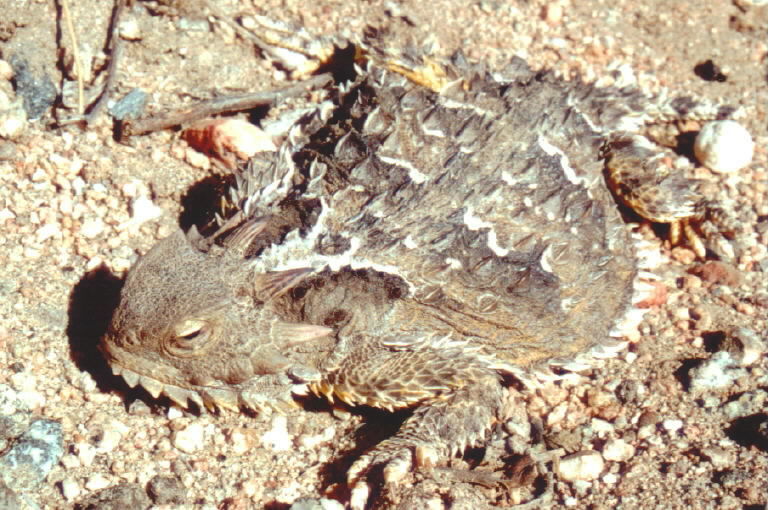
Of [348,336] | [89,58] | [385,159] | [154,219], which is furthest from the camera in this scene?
[89,58]

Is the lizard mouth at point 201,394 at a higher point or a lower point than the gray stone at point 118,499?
higher

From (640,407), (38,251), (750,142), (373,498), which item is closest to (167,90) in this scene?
(38,251)

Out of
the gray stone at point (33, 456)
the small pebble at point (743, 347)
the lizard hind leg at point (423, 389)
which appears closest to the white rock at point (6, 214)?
the gray stone at point (33, 456)

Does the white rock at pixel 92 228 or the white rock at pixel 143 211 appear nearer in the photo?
the white rock at pixel 92 228

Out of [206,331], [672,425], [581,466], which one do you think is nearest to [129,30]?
[206,331]

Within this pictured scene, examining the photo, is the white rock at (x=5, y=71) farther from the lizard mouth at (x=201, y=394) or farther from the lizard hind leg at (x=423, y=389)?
the lizard hind leg at (x=423, y=389)

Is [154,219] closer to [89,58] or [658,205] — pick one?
[89,58]
